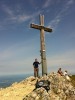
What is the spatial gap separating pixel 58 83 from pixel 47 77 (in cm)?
159

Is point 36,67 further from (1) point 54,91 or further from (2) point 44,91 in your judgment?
(2) point 44,91

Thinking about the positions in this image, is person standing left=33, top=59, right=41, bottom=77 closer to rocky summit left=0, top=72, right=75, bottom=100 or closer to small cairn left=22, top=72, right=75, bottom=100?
rocky summit left=0, top=72, right=75, bottom=100

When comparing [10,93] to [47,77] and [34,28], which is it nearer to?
[47,77]

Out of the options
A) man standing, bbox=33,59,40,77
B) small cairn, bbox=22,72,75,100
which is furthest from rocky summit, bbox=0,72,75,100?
man standing, bbox=33,59,40,77

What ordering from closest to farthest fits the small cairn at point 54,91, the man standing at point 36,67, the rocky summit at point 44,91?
1. the small cairn at point 54,91
2. the rocky summit at point 44,91
3. the man standing at point 36,67

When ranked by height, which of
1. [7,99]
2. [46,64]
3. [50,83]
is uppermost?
[46,64]

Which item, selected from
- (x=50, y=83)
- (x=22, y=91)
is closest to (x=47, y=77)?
(x=50, y=83)

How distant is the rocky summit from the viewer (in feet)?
75.7

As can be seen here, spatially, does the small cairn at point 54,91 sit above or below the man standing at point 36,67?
below

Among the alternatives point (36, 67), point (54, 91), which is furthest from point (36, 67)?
point (54, 91)

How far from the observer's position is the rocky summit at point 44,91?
75.7 feet

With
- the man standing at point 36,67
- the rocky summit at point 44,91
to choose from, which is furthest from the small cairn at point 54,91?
the man standing at point 36,67

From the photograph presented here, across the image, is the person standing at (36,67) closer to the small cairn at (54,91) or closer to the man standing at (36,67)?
the man standing at (36,67)

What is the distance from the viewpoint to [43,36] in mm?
28938
